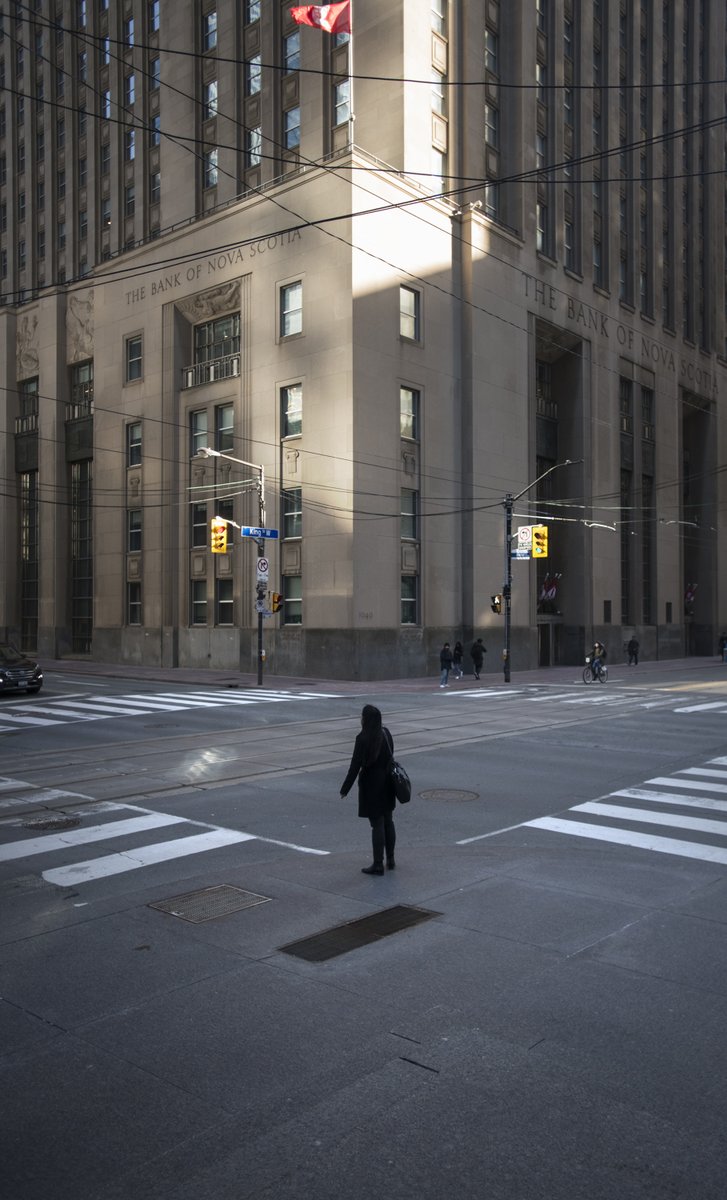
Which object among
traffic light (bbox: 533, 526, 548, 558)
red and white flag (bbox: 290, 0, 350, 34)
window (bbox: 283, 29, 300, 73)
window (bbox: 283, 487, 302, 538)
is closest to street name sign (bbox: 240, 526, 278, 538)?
window (bbox: 283, 487, 302, 538)

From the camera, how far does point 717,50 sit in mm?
67938

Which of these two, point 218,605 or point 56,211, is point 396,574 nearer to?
point 218,605

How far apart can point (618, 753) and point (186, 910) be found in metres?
10.6

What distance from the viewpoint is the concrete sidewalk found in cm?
3391

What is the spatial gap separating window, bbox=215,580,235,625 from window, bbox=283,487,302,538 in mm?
4900

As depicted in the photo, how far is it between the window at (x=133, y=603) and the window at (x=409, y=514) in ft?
51.7

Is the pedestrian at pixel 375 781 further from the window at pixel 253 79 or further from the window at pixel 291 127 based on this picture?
the window at pixel 253 79

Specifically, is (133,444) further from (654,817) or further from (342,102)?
(654,817)

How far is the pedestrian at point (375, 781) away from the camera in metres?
8.35

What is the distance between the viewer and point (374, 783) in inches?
330

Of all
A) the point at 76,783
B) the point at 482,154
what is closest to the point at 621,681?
the point at 482,154

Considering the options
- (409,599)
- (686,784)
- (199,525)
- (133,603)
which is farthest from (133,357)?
(686,784)

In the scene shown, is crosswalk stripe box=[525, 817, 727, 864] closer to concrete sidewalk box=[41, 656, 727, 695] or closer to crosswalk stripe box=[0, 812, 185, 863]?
crosswalk stripe box=[0, 812, 185, 863]

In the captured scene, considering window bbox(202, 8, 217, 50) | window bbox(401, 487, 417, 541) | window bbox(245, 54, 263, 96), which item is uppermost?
window bbox(202, 8, 217, 50)
